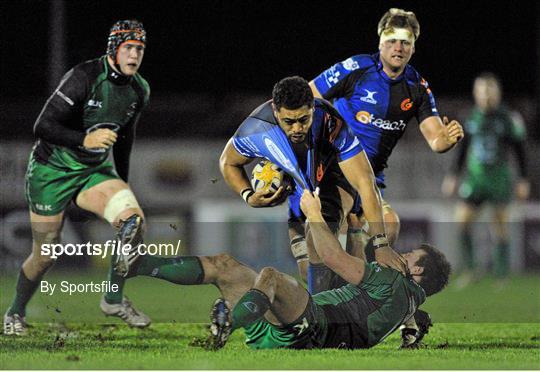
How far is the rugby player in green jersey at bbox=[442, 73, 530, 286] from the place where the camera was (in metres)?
13.1

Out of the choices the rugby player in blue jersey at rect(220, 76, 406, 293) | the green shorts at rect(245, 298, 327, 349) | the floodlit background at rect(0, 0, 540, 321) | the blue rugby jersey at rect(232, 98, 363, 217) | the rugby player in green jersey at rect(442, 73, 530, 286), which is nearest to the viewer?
the green shorts at rect(245, 298, 327, 349)

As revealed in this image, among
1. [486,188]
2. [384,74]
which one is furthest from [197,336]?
[486,188]

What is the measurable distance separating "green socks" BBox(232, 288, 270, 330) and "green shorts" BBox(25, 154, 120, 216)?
2402 mm

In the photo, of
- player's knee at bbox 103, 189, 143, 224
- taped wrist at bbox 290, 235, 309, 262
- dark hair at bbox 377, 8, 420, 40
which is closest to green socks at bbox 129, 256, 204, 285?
player's knee at bbox 103, 189, 143, 224

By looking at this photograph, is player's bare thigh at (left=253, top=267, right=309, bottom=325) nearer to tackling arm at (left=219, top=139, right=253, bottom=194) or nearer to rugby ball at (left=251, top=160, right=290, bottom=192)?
rugby ball at (left=251, top=160, right=290, bottom=192)

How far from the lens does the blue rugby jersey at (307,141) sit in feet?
23.3

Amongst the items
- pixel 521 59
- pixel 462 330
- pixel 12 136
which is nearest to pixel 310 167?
pixel 462 330

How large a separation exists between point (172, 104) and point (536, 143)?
5.59 meters

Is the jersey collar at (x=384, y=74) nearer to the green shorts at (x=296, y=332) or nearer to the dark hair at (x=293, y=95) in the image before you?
the dark hair at (x=293, y=95)

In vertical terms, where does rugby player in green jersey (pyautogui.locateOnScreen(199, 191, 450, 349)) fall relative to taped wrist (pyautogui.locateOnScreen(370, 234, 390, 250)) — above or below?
below

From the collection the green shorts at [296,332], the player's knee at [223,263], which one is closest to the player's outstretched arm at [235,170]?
the player's knee at [223,263]

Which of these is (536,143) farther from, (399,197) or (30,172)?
(30,172)

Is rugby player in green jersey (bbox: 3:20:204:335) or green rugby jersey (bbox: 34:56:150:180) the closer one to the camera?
rugby player in green jersey (bbox: 3:20:204:335)

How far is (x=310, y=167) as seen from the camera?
7.29 metres
